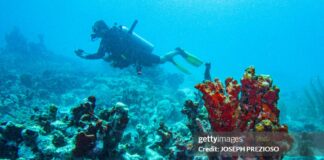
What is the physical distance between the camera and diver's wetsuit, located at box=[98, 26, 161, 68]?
9898 mm

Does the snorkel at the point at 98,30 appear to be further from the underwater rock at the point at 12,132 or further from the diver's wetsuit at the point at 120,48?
the underwater rock at the point at 12,132

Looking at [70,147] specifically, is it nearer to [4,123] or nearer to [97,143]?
[97,143]

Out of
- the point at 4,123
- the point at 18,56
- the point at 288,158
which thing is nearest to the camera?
the point at 4,123

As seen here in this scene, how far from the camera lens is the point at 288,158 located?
6410 millimetres

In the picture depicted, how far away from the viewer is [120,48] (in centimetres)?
1021

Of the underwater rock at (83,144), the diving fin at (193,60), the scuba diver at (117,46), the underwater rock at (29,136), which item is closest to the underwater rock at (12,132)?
the underwater rock at (29,136)

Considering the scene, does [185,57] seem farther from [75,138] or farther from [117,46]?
[75,138]

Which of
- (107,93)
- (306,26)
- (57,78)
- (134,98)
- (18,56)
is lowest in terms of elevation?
(134,98)

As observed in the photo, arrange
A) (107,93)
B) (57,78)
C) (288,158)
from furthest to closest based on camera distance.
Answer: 1. (57,78)
2. (107,93)
3. (288,158)

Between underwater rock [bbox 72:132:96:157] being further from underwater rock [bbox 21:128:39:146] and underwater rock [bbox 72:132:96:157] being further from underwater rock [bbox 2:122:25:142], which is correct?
underwater rock [bbox 2:122:25:142]

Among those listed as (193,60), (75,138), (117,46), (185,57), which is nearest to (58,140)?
(75,138)

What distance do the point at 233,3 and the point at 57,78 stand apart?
16214 cm

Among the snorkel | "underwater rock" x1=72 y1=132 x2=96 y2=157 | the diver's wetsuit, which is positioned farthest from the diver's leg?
"underwater rock" x1=72 y1=132 x2=96 y2=157

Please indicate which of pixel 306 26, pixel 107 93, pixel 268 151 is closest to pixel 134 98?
pixel 107 93
